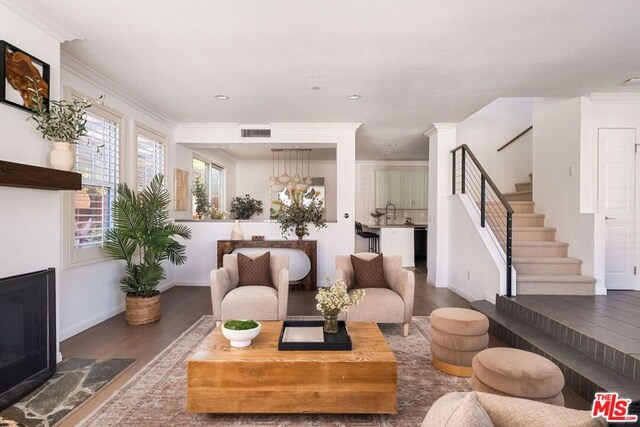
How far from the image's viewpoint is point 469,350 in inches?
110

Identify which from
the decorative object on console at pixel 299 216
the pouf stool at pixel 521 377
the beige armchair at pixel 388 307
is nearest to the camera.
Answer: the pouf stool at pixel 521 377

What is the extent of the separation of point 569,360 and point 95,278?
4719 millimetres

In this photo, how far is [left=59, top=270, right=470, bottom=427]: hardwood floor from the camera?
286cm

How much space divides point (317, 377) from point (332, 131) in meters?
4.46

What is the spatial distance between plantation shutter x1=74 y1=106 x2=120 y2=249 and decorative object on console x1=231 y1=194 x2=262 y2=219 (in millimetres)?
4772

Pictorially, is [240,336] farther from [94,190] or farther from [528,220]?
[528,220]

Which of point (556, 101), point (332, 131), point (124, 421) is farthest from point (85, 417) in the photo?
point (556, 101)

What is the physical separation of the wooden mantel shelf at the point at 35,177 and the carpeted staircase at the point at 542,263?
4.81 metres

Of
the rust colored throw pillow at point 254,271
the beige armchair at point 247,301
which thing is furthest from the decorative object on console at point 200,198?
the beige armchair at point 247,301

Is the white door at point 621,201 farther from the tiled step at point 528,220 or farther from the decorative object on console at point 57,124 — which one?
the decorative object on console at point 57,124

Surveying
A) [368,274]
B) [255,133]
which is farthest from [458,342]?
[255,133]

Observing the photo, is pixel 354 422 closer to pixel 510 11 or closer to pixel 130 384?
pixel 130 384

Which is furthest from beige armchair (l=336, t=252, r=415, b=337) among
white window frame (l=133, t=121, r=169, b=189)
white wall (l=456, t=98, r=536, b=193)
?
white wall (l=456, t=98, r=536, b=193)

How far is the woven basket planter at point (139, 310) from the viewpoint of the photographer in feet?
12.9
